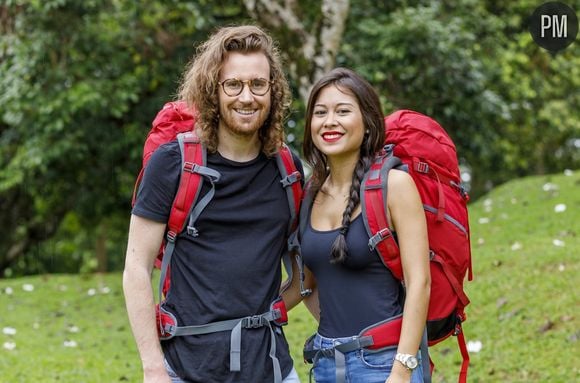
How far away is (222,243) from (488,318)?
4.43 meters

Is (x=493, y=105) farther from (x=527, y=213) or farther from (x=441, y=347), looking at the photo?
(x=441, y=347)

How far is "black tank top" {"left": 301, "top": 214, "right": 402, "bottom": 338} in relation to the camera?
111 inches

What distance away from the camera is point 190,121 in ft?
9.75

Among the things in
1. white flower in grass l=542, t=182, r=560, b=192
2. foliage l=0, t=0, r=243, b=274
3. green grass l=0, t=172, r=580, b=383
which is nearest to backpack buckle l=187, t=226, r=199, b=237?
green grass l=0, t=172, r=580, b=383

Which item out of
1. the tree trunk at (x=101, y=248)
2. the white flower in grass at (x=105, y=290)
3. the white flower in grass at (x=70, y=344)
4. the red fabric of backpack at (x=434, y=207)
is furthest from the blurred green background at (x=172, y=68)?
the red fabric of backpack at (x=434, y=207)

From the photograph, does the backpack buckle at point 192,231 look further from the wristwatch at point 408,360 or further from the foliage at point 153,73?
the foliage at point 153,73

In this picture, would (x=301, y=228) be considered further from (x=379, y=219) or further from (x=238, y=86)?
(x=238, y=86)

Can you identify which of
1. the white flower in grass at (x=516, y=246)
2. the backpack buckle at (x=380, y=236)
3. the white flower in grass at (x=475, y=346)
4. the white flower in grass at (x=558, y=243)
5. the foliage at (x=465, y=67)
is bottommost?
the white flower in grass at (x=516, y=246)

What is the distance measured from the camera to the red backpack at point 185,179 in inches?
109

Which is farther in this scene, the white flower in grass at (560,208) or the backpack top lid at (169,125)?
the white flower in grass at (560,208)

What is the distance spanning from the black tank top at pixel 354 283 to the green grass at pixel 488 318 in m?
3.05

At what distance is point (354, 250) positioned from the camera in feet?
9.23

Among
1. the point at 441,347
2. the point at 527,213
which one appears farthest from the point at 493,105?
the point at 441,347

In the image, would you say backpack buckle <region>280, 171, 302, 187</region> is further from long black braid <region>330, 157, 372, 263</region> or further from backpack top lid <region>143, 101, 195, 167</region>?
backpack top lid <region>143, 101, 195, 167</region>
